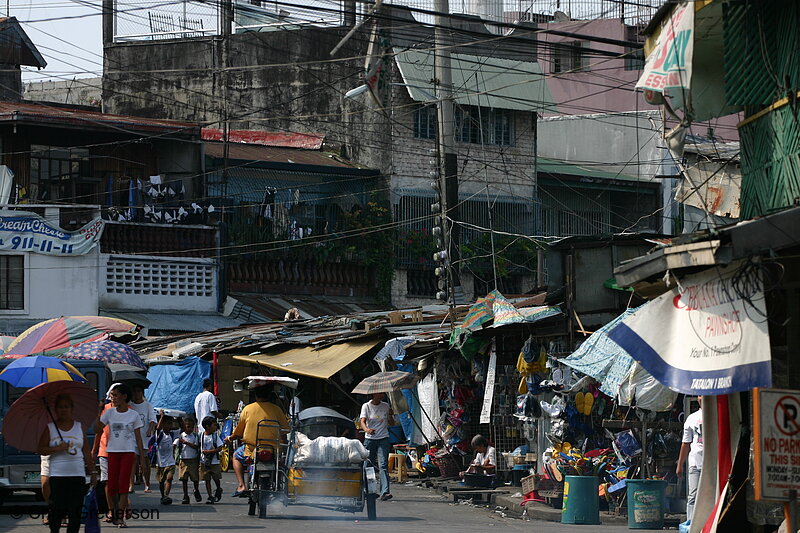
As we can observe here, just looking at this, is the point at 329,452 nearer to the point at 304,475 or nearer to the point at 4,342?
the point at 304,475

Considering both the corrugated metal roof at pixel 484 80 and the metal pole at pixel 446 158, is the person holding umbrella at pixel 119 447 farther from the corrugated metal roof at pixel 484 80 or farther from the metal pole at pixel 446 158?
the corrugated metal roof at pixel 484 80

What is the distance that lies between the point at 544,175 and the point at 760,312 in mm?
30939

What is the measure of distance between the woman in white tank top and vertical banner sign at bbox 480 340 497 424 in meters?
9.52

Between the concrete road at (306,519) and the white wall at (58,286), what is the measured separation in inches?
557

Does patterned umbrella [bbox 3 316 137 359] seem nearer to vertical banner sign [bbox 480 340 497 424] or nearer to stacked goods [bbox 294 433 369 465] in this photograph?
stacked goods [bbox 294 433 369 465]

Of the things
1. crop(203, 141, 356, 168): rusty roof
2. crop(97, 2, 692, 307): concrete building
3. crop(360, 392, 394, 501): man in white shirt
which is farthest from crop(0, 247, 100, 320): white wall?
crop(360, 392, 394, 501): man in white shirt

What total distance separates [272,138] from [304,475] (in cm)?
2603

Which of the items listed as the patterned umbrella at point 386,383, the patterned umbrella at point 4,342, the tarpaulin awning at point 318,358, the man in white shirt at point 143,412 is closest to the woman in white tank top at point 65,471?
the man in white shirt at point 143,412

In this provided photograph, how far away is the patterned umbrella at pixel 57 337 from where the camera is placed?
20609 mm

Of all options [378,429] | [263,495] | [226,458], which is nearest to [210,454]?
[263,495]

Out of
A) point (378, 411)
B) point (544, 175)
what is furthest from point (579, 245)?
point (544, 175)

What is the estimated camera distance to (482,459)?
2142 centimetres

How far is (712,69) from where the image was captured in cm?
1280

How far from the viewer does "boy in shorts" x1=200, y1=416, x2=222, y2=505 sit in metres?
18.6
